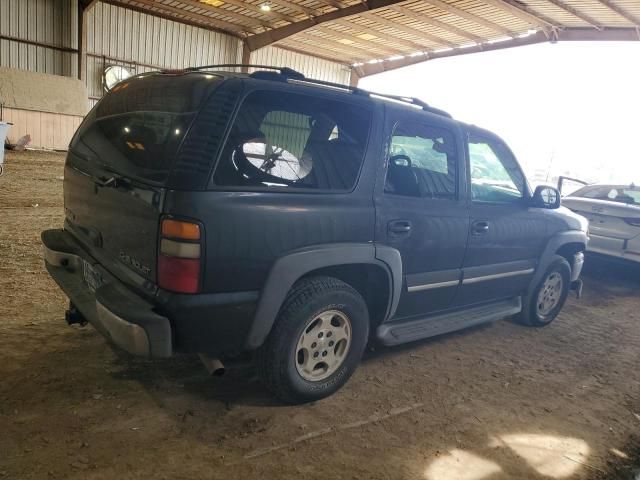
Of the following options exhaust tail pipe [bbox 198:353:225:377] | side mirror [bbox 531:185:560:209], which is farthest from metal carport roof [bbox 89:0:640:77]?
exhaust tail pipe [bbox 198:353:225:377]

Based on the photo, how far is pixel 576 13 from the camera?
12742 millimetres

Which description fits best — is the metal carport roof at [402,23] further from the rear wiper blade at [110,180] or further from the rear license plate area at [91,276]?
the rear license plate area at [91,276]

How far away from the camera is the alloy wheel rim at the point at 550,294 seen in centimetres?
465

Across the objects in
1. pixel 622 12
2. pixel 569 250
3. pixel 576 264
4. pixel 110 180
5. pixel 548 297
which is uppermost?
pixel 622 12

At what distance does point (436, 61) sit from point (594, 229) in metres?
14.9

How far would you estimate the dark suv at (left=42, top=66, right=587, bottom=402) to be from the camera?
7.46 feet

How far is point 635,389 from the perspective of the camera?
3650mm

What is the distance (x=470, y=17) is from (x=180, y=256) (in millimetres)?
15246

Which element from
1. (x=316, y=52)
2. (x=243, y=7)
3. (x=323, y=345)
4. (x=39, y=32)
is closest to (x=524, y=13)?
(x=243, y=7)

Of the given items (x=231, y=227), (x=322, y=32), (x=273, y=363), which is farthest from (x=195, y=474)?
(x=322, y=32)

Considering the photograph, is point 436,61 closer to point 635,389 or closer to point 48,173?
point 48,173

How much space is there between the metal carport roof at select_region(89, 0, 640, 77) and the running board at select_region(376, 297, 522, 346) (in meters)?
10.7

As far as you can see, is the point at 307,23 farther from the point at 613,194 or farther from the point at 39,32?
the point at 613,194

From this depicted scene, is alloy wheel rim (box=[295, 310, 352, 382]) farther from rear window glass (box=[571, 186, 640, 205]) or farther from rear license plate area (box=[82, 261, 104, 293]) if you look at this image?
rear window glass (box=[571, 186, 640, 205])
